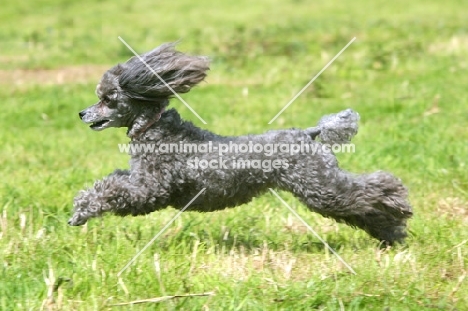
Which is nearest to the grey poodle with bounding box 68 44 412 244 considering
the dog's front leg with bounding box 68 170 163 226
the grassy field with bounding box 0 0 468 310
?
the dog's front leg with bounding box 68 170 163 226

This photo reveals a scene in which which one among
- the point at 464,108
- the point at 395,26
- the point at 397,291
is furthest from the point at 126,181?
the point at 395,26

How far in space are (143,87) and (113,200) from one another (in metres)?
0.72

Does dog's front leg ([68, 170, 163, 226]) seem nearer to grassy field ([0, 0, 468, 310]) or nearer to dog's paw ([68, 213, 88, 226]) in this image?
dog's paw ([68, 213, 88, 226])

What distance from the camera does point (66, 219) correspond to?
5.46 m

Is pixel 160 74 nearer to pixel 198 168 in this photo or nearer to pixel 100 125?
pixel 100 125

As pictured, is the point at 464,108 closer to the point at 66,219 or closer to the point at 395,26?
the point at 66,219

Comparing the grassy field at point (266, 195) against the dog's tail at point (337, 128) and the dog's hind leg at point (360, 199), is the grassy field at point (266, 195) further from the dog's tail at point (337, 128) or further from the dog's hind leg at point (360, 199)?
the dog's tail at point (337, 128)

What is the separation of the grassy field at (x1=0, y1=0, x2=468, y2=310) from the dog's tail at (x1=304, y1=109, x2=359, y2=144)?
0.70 m

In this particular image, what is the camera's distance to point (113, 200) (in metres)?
4.82

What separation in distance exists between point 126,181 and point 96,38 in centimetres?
1096

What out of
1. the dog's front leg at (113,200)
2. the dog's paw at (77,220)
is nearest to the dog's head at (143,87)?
the dog's front leg at (113,200)

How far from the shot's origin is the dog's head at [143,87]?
4906mm

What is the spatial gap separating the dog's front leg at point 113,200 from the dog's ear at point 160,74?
559 millimetres

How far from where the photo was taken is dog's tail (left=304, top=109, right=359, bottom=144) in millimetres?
5098
